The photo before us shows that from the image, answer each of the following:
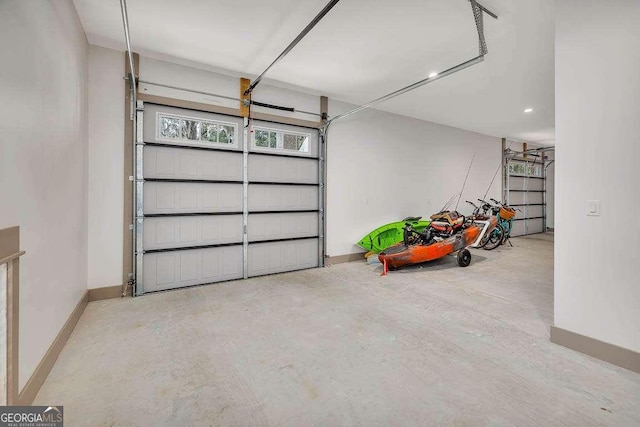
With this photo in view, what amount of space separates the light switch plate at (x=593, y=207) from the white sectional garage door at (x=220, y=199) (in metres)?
3.40

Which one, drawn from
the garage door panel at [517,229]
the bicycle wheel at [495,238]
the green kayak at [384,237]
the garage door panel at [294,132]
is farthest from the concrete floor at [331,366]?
the garage door panel at [517,229]

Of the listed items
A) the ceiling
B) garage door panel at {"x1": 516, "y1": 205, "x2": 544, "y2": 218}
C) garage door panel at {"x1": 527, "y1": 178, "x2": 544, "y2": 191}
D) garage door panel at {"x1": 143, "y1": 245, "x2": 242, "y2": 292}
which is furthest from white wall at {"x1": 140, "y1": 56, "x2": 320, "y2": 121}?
garage door panel at {"x1": 527, "y1": 178, "x2": 544, "y2": 191}

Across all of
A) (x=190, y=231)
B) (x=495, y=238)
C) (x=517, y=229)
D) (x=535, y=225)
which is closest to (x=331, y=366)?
(x=190, y=231)

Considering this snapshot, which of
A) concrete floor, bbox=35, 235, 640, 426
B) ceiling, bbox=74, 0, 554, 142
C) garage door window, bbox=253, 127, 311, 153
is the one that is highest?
ceiling, bbox=74, 0, 554, 142

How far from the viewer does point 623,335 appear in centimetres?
188

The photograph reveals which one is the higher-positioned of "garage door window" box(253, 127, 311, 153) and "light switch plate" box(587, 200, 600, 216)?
"garage door window" box(253, 127, 311, 153)

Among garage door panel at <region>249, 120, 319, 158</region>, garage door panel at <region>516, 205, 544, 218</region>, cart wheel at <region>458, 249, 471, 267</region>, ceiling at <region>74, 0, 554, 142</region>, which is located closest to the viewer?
ceiling at <region>74, 0, 554, 142</region>

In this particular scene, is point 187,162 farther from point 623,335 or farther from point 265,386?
point 623,335

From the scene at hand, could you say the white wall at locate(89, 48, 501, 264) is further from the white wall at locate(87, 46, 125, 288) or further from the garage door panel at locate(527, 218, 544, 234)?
the garage door panel at locate(527, 218, 544, 234)

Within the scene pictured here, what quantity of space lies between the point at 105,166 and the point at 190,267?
5.25 ft

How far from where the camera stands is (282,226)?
4441 mm

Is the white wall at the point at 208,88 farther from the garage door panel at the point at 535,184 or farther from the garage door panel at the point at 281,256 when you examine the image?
the garage door panel at the point at 535,184

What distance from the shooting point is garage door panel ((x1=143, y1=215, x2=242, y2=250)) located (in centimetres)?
350

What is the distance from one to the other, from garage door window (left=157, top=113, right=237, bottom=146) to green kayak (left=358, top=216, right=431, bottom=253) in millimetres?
2911
